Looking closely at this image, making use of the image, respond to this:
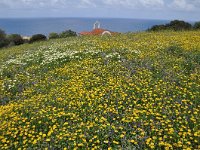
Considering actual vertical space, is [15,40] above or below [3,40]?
above

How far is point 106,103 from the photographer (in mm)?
9156

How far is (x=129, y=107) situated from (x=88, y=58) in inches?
224

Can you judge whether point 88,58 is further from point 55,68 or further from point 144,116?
point 144,116

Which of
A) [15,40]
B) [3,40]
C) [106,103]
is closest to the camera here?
[106,103]

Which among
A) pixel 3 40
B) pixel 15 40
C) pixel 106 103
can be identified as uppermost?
pixel 106 103

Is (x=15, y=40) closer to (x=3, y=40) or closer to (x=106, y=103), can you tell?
(x=3, y=40)

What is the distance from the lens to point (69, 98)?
9.69 m

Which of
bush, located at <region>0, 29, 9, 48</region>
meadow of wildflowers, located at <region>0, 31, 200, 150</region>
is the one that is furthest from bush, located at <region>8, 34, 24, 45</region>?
meadow of wildflowers, located at <region>0, 31, 200, 150</region>

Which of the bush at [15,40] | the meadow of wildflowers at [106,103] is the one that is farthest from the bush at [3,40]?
the meadow of wildflowers at [106,103]

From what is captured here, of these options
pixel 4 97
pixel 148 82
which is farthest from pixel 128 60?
pixel 4 97

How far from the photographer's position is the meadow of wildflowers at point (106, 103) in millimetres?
7332

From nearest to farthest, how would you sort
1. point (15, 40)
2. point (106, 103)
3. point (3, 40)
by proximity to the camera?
point (106, 103) < point (15, 40) < point (3, 40)

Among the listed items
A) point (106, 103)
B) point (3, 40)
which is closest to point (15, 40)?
point (3, 40)

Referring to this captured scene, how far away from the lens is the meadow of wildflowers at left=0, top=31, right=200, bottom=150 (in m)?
7.33
